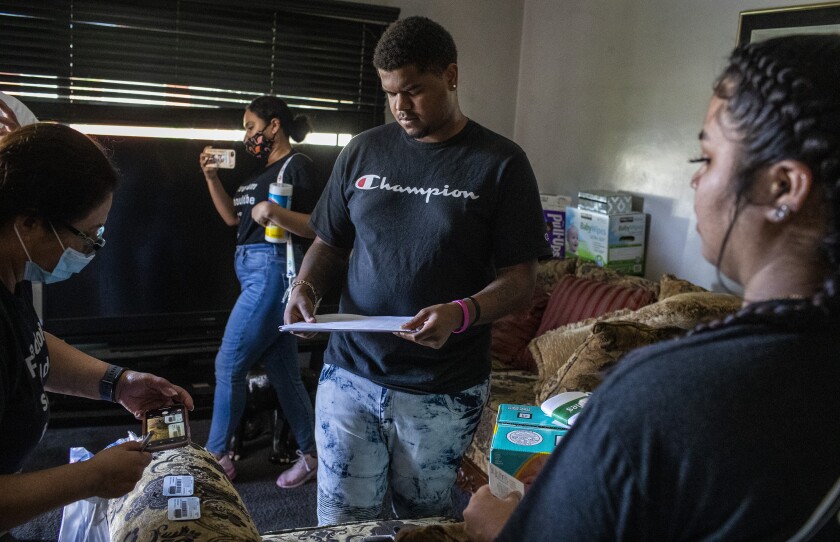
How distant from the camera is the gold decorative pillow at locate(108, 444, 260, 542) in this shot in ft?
4.18

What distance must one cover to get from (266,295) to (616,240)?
159 cm

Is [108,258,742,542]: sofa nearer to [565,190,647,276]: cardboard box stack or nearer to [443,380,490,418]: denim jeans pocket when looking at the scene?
[565,190,647,276]: cardboard box stack

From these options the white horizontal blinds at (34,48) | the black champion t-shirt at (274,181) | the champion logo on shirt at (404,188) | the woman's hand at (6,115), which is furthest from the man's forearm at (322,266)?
the white horizontal blinds at (34,48)

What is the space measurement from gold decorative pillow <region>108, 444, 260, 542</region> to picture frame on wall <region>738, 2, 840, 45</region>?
230 centimetres

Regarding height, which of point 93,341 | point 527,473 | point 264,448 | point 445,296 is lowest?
point 264,448

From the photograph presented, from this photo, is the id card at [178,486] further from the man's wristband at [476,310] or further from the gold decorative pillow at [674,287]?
the gold decorative pillow at [674,287]

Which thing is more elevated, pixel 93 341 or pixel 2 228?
pixel 2 228

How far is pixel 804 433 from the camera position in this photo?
2.27ft

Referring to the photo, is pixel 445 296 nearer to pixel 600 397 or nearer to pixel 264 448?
pixel 600 397

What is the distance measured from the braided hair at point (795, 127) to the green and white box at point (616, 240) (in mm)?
2637

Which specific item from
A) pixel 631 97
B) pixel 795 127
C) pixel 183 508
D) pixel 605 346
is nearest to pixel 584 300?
pixel 605 346

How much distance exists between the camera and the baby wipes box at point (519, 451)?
133 cm

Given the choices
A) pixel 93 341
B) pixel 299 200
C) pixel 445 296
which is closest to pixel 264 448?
pixel 93 341

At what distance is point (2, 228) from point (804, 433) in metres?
1.21
